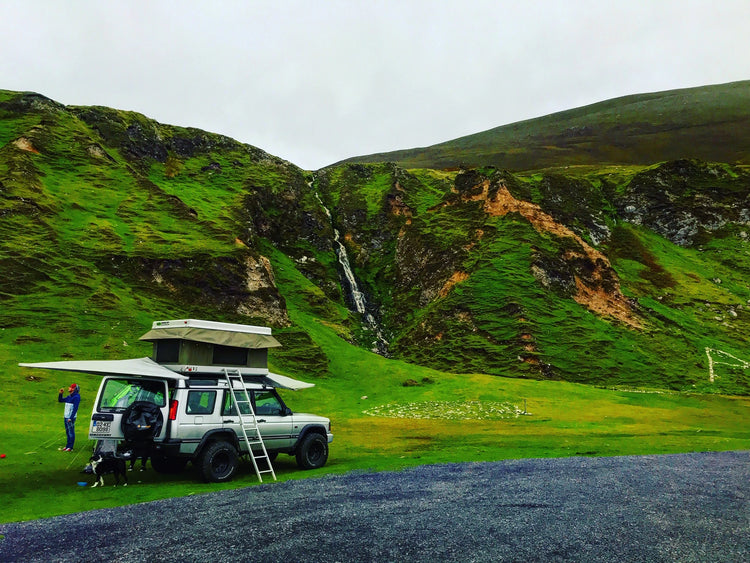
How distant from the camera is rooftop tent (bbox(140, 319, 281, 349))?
17.6 metres

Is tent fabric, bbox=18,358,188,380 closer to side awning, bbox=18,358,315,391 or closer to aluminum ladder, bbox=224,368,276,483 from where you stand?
side awning, bbox=18,358,315,391

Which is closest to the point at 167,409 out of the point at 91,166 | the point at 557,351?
the point at 557,351

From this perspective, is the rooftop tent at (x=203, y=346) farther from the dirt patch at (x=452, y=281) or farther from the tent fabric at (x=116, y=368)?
the dirt patch at (x=452, y=281)

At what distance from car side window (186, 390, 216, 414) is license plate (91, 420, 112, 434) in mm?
2516

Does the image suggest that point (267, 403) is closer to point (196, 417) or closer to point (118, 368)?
point (196, 417)

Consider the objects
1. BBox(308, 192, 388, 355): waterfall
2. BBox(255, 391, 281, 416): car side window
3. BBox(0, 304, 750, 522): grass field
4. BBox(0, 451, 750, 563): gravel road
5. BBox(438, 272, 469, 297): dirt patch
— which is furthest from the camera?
BBox(438, 272, 469, 297): dirt patch

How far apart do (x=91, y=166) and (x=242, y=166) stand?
142 feet

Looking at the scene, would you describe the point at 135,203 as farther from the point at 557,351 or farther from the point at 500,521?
the point at 500,521

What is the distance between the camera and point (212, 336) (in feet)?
59.2

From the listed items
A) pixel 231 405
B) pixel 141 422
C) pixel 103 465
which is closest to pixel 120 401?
pixel 141 422

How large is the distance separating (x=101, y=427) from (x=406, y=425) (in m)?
24.5

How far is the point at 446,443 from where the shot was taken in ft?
90.8

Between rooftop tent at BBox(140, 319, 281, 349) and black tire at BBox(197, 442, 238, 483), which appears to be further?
rooftop tent at BBox(140, 319, 281, 349)

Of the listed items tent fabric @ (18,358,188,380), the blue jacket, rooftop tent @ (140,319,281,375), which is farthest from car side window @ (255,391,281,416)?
the blue jacket
